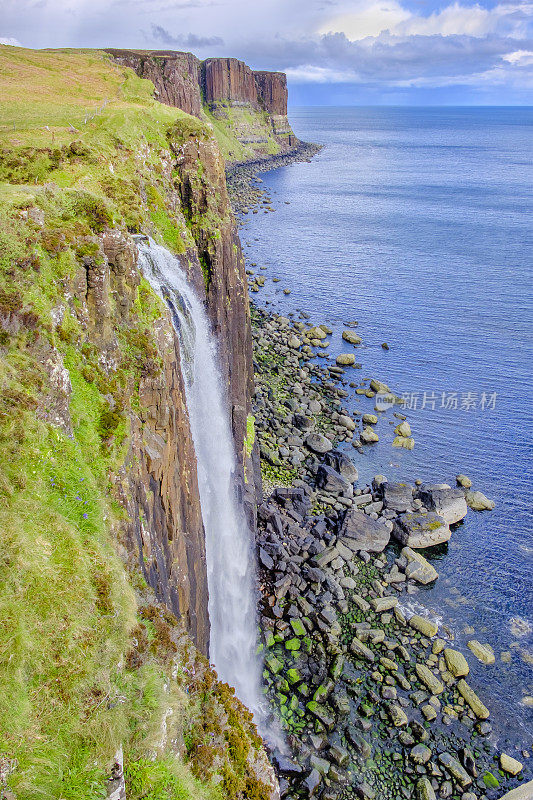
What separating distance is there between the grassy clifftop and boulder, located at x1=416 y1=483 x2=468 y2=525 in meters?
25.2

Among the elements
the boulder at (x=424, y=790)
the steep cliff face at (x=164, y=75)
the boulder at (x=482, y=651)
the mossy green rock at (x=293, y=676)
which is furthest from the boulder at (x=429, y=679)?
the steep cliff face at (x=164, y=75)

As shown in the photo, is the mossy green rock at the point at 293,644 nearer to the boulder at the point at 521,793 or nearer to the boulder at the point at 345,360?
the boulder at the point at 521,793

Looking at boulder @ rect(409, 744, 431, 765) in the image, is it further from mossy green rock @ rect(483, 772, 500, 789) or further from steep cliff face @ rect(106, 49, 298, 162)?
steep cliff face @ rect(106, 49, 298, 162)

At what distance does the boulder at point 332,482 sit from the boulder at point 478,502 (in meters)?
9.03

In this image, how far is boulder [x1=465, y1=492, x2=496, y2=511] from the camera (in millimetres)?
38469

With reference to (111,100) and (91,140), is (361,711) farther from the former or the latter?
(111,100)

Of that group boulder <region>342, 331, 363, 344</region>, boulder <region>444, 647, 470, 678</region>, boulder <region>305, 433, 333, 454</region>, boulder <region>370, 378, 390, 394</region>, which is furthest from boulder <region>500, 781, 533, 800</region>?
boulder <region>342, 331, 363, 344</region>

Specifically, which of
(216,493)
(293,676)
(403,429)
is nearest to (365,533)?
(293,676)

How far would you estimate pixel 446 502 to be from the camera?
1468 inches

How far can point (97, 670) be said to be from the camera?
406 inches

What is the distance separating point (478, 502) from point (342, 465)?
10.4 m

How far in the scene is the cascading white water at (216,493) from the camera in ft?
76.6

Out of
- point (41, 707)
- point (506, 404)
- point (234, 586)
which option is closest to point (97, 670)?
point (41, 707)

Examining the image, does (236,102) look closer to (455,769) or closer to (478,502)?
(478,502)
